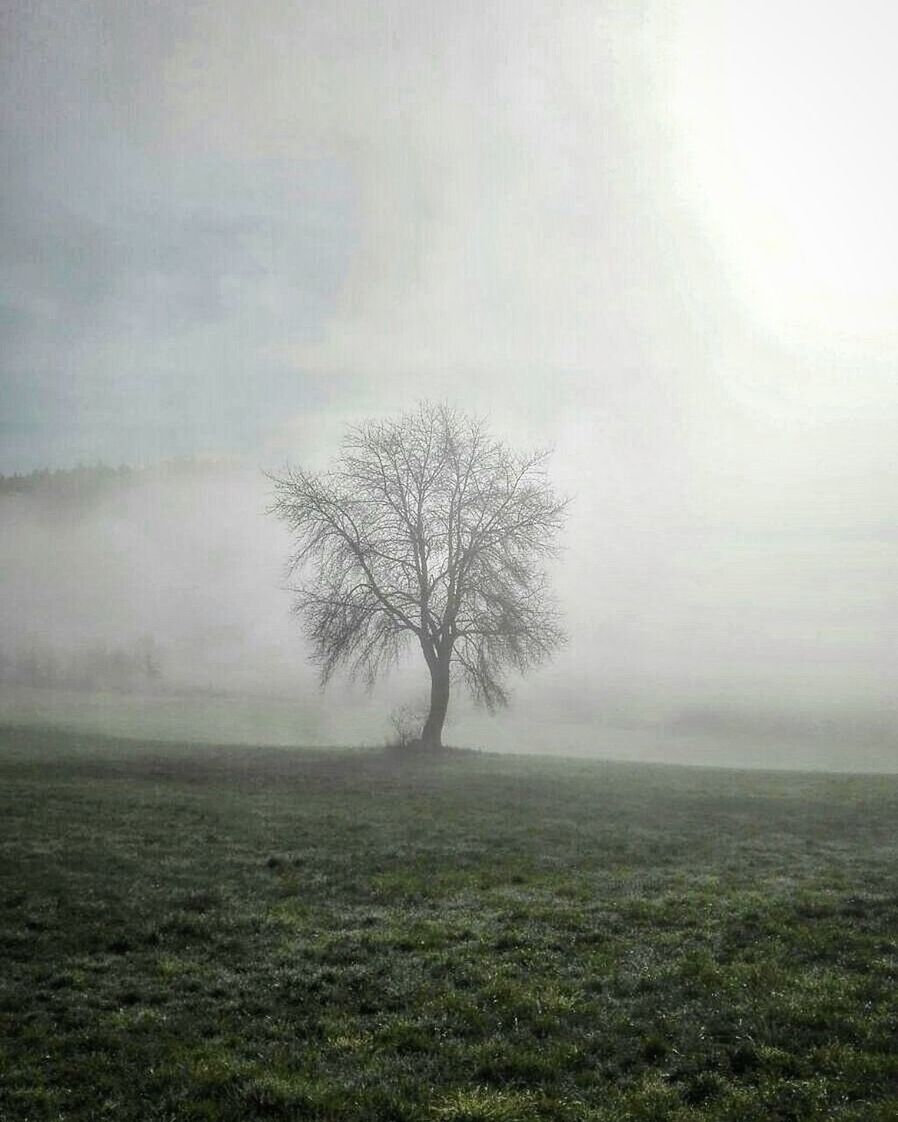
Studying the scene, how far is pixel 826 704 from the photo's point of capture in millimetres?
107000

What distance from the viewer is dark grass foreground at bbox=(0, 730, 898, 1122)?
33.1 feet

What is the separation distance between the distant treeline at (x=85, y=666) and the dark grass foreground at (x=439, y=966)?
91682 millimetres

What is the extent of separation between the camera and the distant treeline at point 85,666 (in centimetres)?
11275

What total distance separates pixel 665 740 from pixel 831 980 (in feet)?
227

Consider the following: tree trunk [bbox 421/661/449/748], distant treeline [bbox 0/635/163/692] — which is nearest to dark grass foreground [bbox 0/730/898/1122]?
tree trunk [bbox 421/661/449/748]

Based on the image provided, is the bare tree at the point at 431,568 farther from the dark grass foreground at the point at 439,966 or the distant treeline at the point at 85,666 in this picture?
the distant treeline at the point at 85,666

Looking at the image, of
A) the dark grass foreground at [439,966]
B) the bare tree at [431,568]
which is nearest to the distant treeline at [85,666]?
the bare tree at [431,568]

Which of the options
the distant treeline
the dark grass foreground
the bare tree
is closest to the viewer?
the dark grass foreground

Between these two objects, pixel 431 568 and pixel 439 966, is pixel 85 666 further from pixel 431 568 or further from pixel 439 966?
pixel 439 966

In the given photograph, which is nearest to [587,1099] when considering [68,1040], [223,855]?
[68,1040]

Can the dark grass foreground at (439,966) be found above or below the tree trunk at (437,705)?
below

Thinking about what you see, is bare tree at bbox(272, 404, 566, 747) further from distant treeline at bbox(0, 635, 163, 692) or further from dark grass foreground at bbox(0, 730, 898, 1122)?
distant treeline at bbox(0, 635, 163, 692)

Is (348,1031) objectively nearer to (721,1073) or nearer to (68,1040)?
(68,1040)

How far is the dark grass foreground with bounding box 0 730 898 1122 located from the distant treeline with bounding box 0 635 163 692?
91.7 m
